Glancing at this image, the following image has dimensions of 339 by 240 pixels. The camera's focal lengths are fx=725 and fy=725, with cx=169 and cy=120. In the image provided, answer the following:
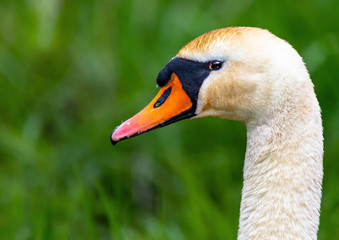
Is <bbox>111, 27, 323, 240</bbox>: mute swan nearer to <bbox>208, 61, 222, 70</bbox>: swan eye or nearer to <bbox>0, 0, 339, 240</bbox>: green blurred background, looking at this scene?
<bbox>208, 61, 222, 70</bbox>: swan eye

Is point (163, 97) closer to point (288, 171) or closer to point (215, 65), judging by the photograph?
point (215, 65)

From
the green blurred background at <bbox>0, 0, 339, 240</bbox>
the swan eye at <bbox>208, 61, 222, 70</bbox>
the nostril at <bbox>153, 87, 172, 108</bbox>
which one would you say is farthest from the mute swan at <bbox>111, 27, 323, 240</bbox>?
the green blurred background at <bbox>0, 0, 339, 240</bbox>

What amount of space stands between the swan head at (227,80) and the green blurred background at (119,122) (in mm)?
780

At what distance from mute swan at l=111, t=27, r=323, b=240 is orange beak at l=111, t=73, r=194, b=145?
0.07 metres

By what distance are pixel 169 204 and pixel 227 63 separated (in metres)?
1.76

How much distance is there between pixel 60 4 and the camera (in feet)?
16.4

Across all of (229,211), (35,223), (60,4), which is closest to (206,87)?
(35,223)

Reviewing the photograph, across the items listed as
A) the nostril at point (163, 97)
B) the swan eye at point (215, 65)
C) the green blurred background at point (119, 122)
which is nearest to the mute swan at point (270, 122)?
the swan eye at point (215, 65)

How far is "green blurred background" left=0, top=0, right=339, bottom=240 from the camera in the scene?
3.43 metres

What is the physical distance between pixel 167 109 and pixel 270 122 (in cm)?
37

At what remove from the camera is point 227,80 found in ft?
7.56

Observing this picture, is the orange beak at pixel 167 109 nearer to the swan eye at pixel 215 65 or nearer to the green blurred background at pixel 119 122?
the swan eye at pixel 215 65

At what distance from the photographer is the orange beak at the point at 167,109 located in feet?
7.87

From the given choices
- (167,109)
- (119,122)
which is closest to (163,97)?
(167,109)
